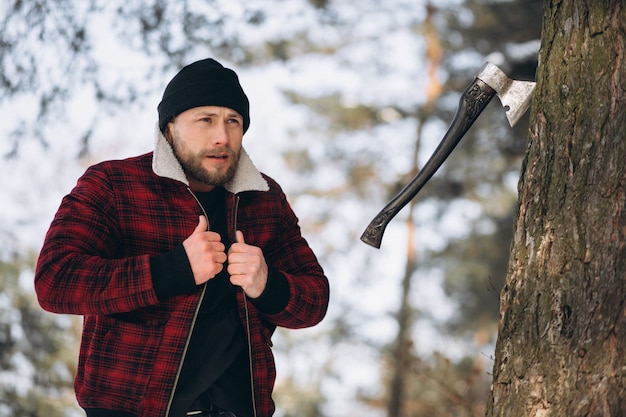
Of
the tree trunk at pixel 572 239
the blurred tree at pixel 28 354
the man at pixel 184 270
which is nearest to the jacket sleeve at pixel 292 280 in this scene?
the man at pixel 184 270

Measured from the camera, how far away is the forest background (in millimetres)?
11812

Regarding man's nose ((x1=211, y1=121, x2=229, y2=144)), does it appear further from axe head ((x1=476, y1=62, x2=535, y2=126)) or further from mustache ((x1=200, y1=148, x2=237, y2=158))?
axe head ((x1=476, y1=62, x2=535, y2=126))

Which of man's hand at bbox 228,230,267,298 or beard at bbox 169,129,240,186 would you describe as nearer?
man's hand at bbox 228,230,267,298

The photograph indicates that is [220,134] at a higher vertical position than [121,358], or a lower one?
higher

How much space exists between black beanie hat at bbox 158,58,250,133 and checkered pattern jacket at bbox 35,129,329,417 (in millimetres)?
143

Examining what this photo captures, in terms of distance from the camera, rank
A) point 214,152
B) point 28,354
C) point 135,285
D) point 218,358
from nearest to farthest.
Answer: point 135,285
point 218,358
point 214,152
point 28,354

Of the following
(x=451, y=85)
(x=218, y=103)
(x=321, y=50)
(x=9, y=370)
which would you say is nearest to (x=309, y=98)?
(x=321, y=50)

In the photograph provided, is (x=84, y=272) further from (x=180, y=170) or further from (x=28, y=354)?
(x=28, y=354)

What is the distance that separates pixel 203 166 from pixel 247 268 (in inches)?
17.7

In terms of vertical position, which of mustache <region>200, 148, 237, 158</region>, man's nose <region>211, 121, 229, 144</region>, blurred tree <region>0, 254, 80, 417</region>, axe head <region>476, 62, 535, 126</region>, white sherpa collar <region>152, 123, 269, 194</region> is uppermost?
axe head <region>476, 62, 535, 126</region>

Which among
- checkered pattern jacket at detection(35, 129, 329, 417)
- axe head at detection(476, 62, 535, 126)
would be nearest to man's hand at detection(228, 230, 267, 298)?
checkered pattern jacket at detection(35, 129, 329, 417)

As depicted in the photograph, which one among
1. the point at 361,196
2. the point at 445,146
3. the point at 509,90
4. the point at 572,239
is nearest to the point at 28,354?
the point at 361,196

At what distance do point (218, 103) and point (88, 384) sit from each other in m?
1.07

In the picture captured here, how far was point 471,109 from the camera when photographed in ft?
9.60
